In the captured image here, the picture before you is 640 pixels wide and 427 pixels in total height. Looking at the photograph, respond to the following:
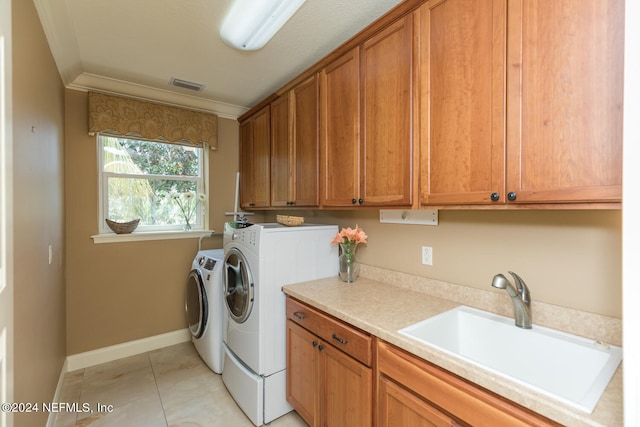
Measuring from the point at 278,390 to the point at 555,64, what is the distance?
219 cm

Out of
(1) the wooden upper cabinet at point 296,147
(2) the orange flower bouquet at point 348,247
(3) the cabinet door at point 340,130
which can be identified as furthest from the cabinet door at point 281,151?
(2) the orange flower bouquet at point 348,247

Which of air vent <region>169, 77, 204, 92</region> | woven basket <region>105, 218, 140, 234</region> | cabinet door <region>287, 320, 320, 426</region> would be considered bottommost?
cabinet door <region>287, 320, 320, 426</region>

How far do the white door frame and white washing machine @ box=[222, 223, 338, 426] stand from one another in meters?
1.08

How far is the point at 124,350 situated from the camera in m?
2.67

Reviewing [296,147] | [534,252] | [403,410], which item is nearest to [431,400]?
[403,410]

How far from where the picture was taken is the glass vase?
2.00 m

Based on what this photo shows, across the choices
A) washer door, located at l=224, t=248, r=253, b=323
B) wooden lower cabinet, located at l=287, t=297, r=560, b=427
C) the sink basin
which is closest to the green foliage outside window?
washer door, located at l=224, t=248, r=253, b=323

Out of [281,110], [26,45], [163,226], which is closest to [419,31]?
[281,110]

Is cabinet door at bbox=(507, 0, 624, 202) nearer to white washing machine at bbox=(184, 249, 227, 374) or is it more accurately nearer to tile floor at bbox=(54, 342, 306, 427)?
tile floor at bbox=(54, 342, 306, 427)

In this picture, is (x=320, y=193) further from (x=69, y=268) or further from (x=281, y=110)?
(x=69, y=268)

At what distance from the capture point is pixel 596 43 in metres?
0.90

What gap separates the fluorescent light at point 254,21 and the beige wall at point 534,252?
4.64 ft

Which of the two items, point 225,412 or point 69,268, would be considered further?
point 69,268

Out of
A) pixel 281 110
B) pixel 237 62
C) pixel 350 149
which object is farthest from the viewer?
pixel 281 110
